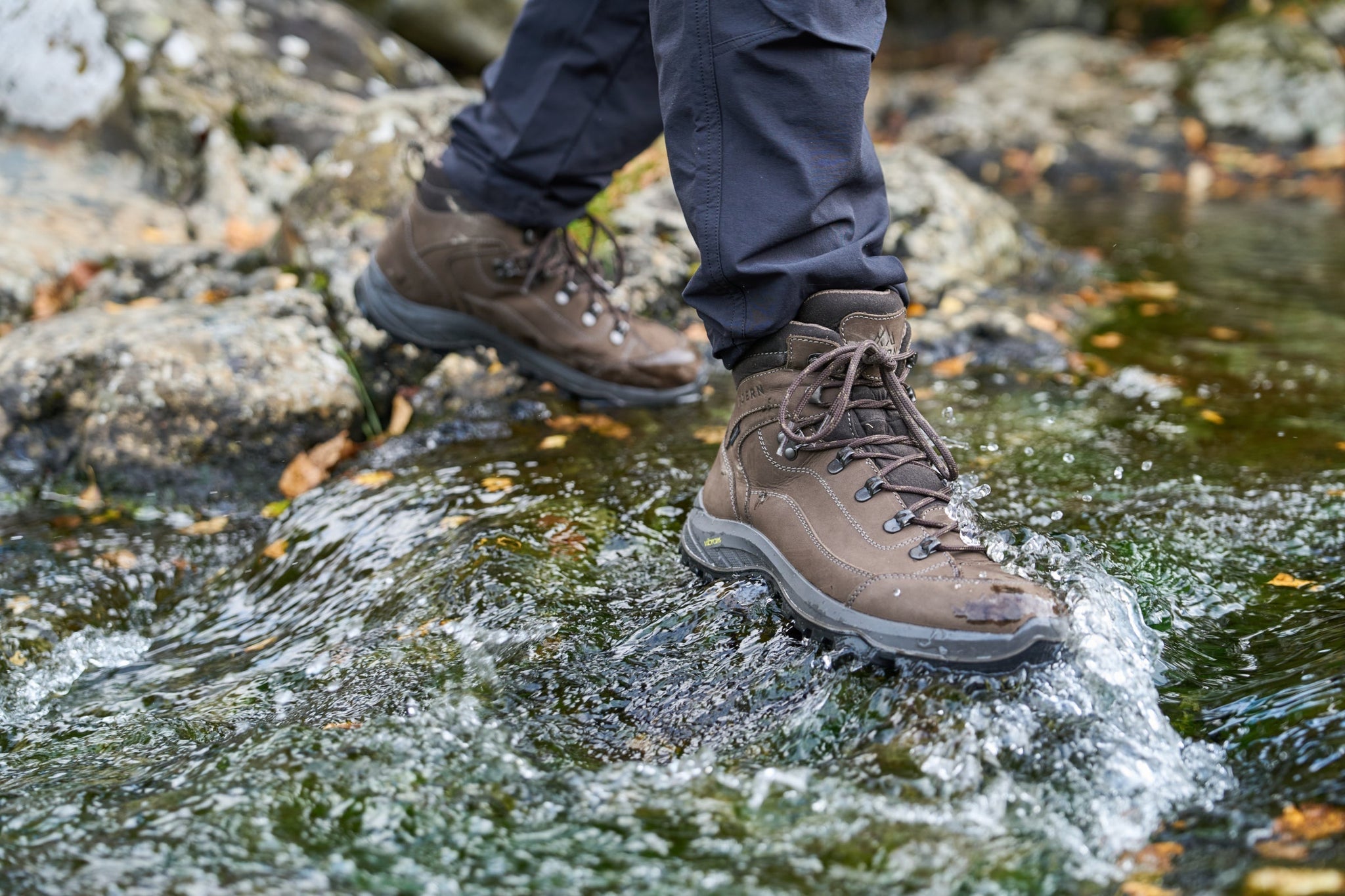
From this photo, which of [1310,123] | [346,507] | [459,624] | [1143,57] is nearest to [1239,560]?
[459,624]

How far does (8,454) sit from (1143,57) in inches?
432

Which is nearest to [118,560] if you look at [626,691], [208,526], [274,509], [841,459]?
[208,526]

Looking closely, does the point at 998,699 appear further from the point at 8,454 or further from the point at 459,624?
the point at 8,454

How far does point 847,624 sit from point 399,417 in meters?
2.08

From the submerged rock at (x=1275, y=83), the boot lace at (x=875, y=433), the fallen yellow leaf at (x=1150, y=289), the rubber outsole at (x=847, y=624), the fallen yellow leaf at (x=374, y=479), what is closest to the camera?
the rubber outsole at (x=847, y=624)

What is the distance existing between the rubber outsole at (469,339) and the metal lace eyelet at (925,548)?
57.3 inches

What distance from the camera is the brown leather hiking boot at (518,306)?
291 cm

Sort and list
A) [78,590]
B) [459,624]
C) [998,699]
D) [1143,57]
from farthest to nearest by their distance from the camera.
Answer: [1143,57], [78,590], [459,624], [998,699]

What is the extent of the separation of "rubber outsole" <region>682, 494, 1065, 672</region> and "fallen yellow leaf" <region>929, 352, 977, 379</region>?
1.77 metres

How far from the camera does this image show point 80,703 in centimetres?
204

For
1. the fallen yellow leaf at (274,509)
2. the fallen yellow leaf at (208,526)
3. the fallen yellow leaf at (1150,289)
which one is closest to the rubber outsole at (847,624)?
the fallen yellow leaf at (274,509)

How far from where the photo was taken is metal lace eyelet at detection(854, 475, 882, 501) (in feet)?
6.26

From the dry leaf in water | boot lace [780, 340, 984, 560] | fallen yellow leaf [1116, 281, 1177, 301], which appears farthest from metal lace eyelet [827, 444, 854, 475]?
fallen yellow leaf [1116, 281, 1177, 301]

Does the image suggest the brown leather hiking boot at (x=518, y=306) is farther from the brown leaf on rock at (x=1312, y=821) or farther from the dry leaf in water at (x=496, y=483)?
the brown leaf on rock at (x=1312, y=821)
